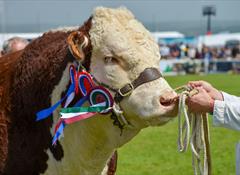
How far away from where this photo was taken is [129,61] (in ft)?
12.3

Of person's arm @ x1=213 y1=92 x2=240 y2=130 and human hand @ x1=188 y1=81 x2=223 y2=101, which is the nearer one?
person's arm @ x1=213 y1=92 x2=240 y2=130

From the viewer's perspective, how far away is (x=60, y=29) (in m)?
4.61

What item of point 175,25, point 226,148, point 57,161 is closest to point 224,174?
point 226,148

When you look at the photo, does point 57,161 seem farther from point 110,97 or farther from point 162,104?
point 162,104

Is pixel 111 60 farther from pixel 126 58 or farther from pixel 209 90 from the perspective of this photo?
pixel 209 90

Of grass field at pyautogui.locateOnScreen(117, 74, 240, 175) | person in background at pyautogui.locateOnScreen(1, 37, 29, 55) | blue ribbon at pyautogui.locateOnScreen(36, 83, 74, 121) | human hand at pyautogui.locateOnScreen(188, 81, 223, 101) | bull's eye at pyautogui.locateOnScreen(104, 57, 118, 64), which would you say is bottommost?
grass field at pyautogui.locateOnScreen(117, 74, 240, 175)

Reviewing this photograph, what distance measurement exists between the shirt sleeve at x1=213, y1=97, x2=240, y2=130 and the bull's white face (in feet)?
0.93

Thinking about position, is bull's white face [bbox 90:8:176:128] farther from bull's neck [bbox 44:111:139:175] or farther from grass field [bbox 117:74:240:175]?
grass field [bbox 117:74:240:175]

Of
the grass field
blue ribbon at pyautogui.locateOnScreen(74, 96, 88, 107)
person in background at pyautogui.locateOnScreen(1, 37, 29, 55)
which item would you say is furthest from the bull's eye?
the grass field

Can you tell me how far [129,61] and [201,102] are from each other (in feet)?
1.82

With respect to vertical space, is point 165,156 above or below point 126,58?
below

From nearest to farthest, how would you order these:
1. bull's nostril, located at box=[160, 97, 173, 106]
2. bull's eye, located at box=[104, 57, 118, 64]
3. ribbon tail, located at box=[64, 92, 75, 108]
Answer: bull's nostril, located at box=[160, 97, 173, 106], bull's eye, located at box=[104, 57, 118, 64], ribbon tail, located at box=[64, 92, 75, 108]

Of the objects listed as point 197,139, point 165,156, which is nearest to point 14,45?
point 165,156

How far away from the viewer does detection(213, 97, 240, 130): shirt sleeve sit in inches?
141
